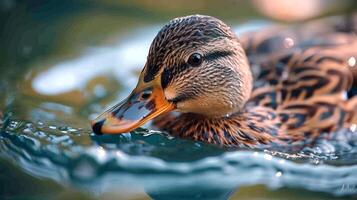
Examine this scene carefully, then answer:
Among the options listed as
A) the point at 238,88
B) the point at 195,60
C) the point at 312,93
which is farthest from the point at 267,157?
the point at 195,60

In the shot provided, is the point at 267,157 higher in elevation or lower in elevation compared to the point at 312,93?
lower

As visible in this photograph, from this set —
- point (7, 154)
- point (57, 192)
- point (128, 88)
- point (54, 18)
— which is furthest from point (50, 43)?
point (57, 192)

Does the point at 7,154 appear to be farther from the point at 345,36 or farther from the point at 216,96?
the point at 345,36

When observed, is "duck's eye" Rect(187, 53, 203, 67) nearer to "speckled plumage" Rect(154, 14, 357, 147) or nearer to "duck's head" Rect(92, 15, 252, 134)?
"duck's head" Rect(92, 15, 252, 134)

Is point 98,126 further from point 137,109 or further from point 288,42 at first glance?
point 288,42

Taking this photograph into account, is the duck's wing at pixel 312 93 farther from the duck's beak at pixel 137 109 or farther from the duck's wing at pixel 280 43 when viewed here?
the duck's beak at pixel 137 109

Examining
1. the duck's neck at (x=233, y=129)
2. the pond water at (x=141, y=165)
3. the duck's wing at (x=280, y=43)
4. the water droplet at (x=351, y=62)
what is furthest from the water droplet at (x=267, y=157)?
the water droplet at (x=351, y=62)

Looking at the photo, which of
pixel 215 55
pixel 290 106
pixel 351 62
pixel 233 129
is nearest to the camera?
pixel 215 55

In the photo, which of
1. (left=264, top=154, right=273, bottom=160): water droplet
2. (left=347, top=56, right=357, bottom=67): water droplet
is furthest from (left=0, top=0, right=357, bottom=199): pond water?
(left=347, top=56, right=357, bottom=67): water droplet
